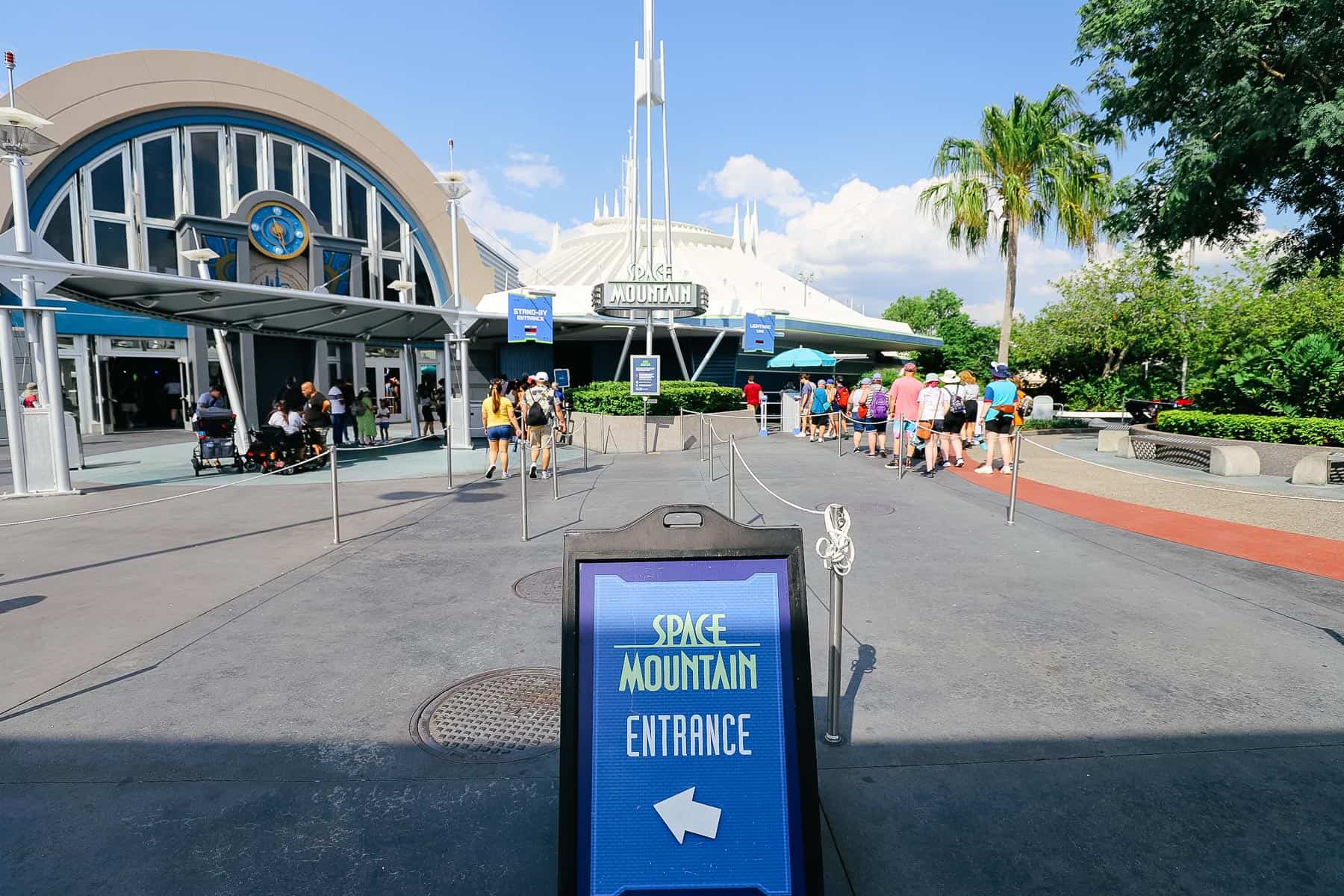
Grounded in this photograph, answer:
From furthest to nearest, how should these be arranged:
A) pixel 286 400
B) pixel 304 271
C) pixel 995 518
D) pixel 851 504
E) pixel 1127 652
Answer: pixel 304 271 < pixel 286 400 < pixel 851 504 < pixel 995 518 < pixel 1127 652

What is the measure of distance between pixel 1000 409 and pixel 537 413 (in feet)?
27.1

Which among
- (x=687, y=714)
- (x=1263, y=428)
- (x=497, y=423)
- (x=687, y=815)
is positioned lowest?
(x=687, y=815)

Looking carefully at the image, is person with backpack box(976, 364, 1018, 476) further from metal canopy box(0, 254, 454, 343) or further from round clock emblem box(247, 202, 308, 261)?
round clock emblem box(247, 202, 308, 261)

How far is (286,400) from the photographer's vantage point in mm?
14141

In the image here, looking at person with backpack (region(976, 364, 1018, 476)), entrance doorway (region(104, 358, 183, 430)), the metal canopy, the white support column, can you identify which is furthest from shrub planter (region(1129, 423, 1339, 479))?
→ entrance doorway (region(104, 358, 183, 430))

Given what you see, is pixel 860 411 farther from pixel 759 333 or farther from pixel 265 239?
pixel 265 239

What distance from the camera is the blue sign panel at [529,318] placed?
61.7 feet

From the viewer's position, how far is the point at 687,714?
2453 mm

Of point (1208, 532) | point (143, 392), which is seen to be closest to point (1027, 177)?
point (1208, 532)

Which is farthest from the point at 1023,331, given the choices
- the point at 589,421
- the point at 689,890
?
the point at 689,890

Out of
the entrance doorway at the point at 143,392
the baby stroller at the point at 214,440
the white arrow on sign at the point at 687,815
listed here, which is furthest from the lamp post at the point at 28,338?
the entrance doorway at the point at 143,392

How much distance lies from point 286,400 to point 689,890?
1437cm

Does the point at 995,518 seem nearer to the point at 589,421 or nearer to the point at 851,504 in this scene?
the point at 851,504

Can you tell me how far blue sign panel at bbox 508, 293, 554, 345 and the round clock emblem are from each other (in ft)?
51.5
